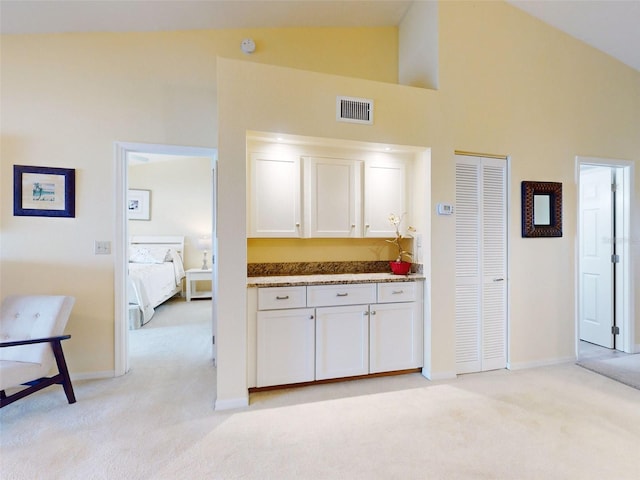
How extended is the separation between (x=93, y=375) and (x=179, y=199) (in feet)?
14.7

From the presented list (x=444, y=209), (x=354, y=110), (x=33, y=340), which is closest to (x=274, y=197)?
(x=354, y=110)

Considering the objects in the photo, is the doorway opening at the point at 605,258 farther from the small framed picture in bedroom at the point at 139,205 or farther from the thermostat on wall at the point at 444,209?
the small framed picture in bedroom at the point at 139,205

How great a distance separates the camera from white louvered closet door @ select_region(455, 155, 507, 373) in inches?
116

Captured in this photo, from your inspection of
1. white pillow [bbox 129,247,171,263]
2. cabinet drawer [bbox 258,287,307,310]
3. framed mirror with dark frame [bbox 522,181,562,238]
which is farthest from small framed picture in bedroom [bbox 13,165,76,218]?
framed mirror with dark frame [bbox 522,181,562,238]

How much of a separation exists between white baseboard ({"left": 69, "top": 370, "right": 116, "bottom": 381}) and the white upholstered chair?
447 millimetres

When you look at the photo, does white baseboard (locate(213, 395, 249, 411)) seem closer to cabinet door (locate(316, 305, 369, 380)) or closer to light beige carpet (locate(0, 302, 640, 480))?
light beige carpet (locate(0, 302, 640, 480))

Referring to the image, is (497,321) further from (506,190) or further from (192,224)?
(192,224)

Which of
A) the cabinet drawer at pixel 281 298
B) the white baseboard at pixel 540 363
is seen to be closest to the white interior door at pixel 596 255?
the white baseboard at pixel 540 363

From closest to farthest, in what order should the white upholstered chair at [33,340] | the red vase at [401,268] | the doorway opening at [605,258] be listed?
the white upholstered chair at [33,340]
the red vase at [401,268]
the doorway opening at [605,258]

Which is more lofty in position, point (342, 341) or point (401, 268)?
point (401, 268)

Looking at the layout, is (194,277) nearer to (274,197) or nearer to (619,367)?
(274,197)

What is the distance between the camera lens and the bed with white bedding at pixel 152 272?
4395 mm

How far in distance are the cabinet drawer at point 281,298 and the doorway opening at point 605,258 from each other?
2.95 metres

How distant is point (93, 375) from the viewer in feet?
9.17
